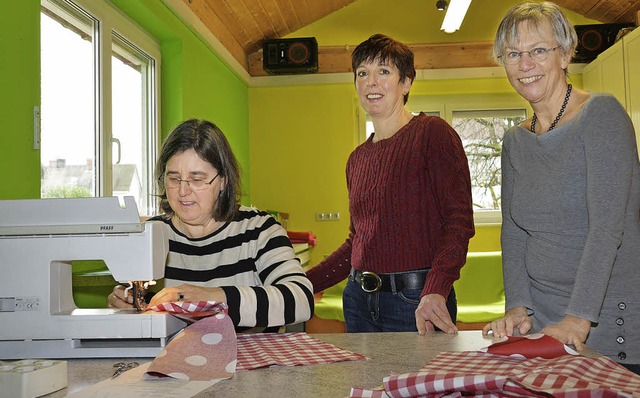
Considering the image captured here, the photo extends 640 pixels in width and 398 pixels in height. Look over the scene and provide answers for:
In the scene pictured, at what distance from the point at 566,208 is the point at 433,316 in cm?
39

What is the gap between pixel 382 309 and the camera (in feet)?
6.01

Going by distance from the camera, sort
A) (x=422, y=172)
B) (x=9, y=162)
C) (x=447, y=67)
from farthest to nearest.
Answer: (x=447, y=67)
(x=9, y=162)
(x=422, y=172)

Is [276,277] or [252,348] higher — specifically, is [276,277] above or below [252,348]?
above

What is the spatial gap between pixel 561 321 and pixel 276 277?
2.24ft

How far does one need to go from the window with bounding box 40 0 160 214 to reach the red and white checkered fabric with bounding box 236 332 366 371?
1639mm

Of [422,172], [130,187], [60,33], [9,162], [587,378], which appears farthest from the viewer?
[130,187]

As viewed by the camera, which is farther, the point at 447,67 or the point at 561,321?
the point at 447,67

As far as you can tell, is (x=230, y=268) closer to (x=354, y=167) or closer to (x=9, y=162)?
(x=354, y=167)

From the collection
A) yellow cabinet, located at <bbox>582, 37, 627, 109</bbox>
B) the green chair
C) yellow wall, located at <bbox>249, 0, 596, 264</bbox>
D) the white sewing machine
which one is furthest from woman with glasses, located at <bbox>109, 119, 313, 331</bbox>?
yellow wall, located at <bbox>249, 0, 596, 264</bbox>

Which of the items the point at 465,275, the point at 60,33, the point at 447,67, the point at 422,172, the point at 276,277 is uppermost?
the point at 447,67

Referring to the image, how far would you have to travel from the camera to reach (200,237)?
178 cm

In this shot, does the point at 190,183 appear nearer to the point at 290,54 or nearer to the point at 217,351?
the point at 217,351

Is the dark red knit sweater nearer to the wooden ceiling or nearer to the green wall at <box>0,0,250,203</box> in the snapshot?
the green wall at <box>0,0,250,203</box>

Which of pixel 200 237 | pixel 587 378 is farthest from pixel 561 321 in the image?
pixel 200 237
